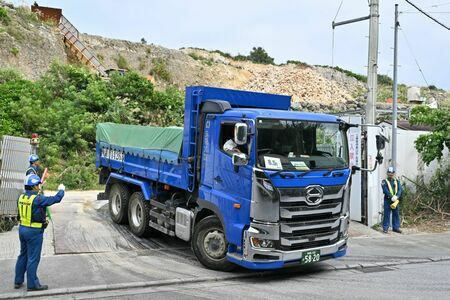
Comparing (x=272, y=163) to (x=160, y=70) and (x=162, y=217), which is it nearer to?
(x=162, y=217)

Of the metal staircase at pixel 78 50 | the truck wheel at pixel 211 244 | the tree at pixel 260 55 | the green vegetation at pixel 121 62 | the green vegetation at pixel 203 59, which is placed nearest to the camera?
the truck wheel at pixel 211 244

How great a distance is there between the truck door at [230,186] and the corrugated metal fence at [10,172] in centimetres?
516

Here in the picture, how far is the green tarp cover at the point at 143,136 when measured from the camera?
9.35 m

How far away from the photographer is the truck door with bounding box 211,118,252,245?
7.36 m

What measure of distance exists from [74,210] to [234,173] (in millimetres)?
7192

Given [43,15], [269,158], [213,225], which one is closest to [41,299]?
[213,225]

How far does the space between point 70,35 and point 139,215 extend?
3394 centimetres

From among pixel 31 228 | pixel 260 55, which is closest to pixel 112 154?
pixel 31 228

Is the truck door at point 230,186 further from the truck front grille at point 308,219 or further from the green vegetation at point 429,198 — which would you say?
the green vegetation at point 429,198

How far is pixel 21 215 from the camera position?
264 inches

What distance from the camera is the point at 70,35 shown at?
40312mm

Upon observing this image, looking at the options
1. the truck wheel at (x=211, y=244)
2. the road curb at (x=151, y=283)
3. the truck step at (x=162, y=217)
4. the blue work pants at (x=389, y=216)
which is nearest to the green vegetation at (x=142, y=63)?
the blue work pants at (x=389, y=216)

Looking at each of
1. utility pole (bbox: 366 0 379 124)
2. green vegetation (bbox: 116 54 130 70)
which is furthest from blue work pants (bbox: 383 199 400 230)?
green vegetation (bbox: 116 54 130 70)

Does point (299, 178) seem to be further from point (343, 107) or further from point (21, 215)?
point (343, 107)
